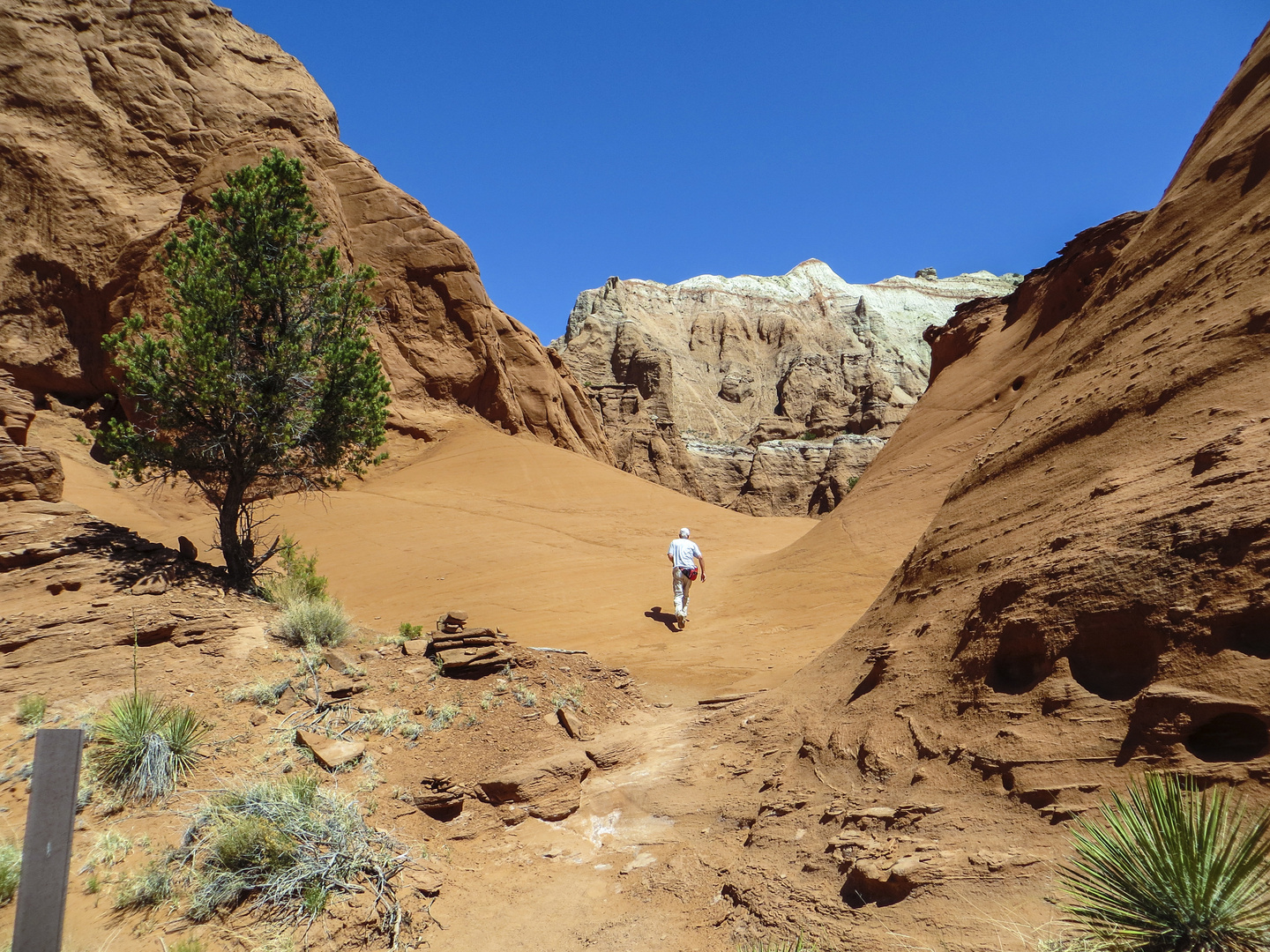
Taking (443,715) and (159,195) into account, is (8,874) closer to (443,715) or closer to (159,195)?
(443,715)

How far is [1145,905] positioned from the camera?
2.60 m

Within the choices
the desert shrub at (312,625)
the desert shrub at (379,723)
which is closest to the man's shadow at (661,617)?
the desert shrub at (312,625)

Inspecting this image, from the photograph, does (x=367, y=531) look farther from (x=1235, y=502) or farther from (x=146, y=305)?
(x=1235, y=502)

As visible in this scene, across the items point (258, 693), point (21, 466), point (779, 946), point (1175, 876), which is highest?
point (21, 466)

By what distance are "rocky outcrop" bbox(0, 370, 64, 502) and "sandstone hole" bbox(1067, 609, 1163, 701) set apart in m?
10.9

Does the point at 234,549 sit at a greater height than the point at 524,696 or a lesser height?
greater

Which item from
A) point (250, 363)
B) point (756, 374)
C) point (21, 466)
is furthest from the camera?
point (756, 374)

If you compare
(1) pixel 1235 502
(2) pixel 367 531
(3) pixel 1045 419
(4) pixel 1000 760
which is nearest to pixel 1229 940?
(4) pixel 1000 760

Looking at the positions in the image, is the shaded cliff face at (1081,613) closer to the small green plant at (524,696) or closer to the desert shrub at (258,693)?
the small green plant at (524,696)

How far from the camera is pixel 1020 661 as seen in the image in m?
4.43

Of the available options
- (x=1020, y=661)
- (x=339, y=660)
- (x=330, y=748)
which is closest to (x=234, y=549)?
(x=339, y=660)

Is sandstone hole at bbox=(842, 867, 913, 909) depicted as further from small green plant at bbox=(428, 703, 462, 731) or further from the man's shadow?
the man's shadow

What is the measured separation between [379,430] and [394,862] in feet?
26.7

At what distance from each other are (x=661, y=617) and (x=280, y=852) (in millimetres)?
9106
